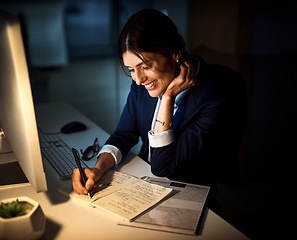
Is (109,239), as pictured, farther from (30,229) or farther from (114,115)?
(114,115)

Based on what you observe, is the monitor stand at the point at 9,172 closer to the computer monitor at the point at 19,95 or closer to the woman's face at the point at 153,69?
the computer monitor at the point at 19,95

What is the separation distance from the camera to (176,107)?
1407mm

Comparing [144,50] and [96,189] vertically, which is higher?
[144,50]

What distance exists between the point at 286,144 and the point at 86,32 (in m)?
5.03

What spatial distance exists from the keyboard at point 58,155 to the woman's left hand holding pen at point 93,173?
0.08 meters

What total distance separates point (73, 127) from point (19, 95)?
2.86 feet

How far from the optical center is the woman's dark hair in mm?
1185

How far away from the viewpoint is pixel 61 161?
1.31 m

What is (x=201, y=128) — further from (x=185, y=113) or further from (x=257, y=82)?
(x=257, y=82)

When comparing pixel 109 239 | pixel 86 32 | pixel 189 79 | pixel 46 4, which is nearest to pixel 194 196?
pixel 109 239

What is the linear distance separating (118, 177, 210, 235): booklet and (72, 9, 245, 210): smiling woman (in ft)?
0.48

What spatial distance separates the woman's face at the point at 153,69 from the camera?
1208mm

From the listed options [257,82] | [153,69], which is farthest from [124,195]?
[257,82]

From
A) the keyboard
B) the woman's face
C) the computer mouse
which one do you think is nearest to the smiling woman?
the woman's face
